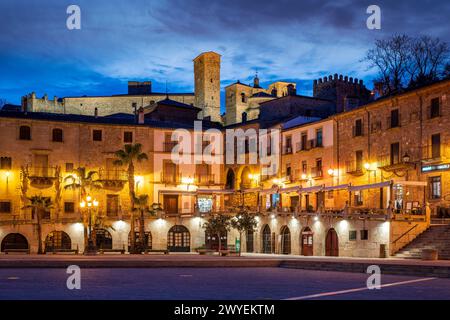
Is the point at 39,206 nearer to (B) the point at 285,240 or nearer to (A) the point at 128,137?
(A) the point at 128,137

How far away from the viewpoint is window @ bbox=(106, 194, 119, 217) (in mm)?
61737

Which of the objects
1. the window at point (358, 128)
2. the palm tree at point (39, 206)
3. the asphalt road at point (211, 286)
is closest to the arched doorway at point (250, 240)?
the window at point (358, 128)

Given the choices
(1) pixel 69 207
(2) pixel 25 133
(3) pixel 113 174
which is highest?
(2) pixel 25 133

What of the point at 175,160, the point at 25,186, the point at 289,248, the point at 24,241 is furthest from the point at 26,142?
the point at 289,248

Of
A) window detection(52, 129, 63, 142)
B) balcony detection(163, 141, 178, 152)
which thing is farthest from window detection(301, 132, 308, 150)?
window detection(52, 129, 63, 142)

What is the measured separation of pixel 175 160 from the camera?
2576 inches

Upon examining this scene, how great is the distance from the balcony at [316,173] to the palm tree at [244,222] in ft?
→ 20.7

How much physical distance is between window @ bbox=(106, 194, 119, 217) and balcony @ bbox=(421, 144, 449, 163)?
91.7ft

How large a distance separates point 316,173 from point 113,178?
1783 cm

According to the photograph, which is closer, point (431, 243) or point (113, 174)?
point (431, 243)

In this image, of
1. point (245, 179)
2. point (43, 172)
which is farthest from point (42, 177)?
point (245, 179)

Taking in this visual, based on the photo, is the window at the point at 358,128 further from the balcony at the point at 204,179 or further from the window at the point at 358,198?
the balcony at the point at 204,179

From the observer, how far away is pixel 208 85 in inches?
3740
